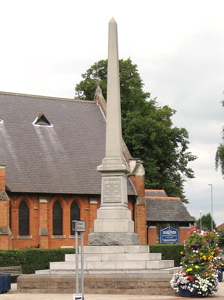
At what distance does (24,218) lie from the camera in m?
51.3

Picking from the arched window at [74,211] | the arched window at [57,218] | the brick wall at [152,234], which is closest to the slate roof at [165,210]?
the brick wall at [152,234]

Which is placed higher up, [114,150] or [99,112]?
[99,112]

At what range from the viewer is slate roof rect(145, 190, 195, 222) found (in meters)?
56.8

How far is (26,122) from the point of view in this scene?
55.8 metres

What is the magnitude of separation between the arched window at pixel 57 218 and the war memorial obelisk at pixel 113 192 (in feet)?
73.5

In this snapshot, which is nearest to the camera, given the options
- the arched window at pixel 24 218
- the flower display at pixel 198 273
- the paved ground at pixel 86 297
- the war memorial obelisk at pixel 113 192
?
the paved ground at pixel 86 297

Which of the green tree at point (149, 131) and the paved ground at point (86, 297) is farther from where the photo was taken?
the green tree at point (149, 131)

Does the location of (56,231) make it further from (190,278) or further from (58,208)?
(190,278)

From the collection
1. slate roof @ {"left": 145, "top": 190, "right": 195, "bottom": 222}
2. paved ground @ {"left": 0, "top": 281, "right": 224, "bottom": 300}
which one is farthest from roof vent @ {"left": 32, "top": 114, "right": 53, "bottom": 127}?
paved ground @ {"left": 0, "top": 281, "right": 224, "bottom": 300}

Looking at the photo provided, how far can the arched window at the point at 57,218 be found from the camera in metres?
52.5

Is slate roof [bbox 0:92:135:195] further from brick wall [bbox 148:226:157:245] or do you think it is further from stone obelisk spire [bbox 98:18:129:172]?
stone obelisk spire [bbox 98:18:129:172]

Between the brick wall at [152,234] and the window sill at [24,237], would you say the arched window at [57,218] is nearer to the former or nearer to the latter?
the window sill at [24,237]

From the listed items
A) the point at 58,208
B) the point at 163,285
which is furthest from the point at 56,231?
the point at 163,285

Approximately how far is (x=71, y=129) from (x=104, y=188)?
2741cm
